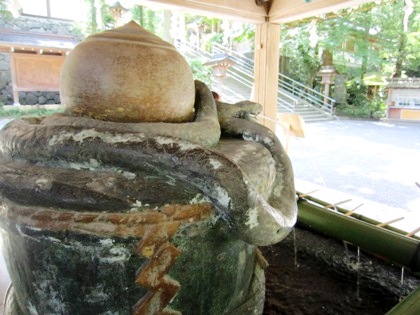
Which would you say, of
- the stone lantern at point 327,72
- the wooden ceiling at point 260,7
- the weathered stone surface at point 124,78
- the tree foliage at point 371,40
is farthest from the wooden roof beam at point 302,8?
the stone lantern at point 327,72

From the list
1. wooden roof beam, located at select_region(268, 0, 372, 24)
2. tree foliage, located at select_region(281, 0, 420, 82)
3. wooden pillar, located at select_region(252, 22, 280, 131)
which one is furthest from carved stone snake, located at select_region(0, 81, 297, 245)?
tree foliage, located at select_region(281, 0, 420, 82)

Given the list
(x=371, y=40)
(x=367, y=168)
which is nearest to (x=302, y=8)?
(x=367, y=168)

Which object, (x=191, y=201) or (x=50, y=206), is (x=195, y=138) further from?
(x=50, y=206)

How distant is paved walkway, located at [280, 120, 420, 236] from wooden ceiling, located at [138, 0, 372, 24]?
5.25 ft

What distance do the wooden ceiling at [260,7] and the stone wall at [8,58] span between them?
921 centimetres

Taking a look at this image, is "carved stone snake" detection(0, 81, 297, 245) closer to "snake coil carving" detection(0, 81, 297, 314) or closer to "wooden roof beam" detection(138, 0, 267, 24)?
"snake coil carving" detection(0, 81, 297, 314)

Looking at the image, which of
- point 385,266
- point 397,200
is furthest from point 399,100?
point 385,266

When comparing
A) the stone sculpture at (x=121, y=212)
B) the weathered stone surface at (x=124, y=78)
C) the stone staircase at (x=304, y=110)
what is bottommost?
the stone staircase at (x=304, y=110)

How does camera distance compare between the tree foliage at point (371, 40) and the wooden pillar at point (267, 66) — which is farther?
the tree foliage at point (371, 40)

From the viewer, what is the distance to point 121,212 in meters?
0.86

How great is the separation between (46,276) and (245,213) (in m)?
0.60

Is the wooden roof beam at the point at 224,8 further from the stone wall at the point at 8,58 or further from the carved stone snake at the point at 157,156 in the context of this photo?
the stone wall at the point at 8,58

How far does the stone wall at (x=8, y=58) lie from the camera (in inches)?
408

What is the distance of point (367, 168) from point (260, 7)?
191 inches
